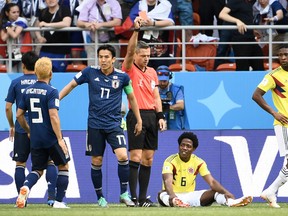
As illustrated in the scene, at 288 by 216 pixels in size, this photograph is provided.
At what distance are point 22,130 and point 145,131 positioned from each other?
186 cm

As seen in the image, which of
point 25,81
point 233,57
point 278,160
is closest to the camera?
point 25,81

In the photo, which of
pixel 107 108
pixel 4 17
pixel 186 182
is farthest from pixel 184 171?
pixel 4 17

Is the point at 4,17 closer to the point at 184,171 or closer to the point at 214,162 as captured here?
the point at 214,162

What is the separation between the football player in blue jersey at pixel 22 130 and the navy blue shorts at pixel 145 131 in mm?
1263

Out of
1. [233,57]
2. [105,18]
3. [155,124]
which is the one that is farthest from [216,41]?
[155,124]

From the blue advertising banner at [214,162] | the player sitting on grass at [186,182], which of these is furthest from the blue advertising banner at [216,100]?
the player sitting on grass at [186,182]

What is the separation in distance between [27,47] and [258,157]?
16.9ft

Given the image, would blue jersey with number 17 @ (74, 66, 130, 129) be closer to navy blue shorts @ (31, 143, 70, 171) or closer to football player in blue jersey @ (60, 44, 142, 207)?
football player in blue jersey @ (60, 44, 142, 207)

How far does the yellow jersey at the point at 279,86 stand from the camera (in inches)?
720

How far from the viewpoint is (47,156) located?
17391 mm

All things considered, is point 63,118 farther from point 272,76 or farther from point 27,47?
point 272,76

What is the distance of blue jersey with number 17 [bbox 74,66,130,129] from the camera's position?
17.7m

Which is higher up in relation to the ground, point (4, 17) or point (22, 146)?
point (4, 17)

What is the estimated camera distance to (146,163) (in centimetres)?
1856
